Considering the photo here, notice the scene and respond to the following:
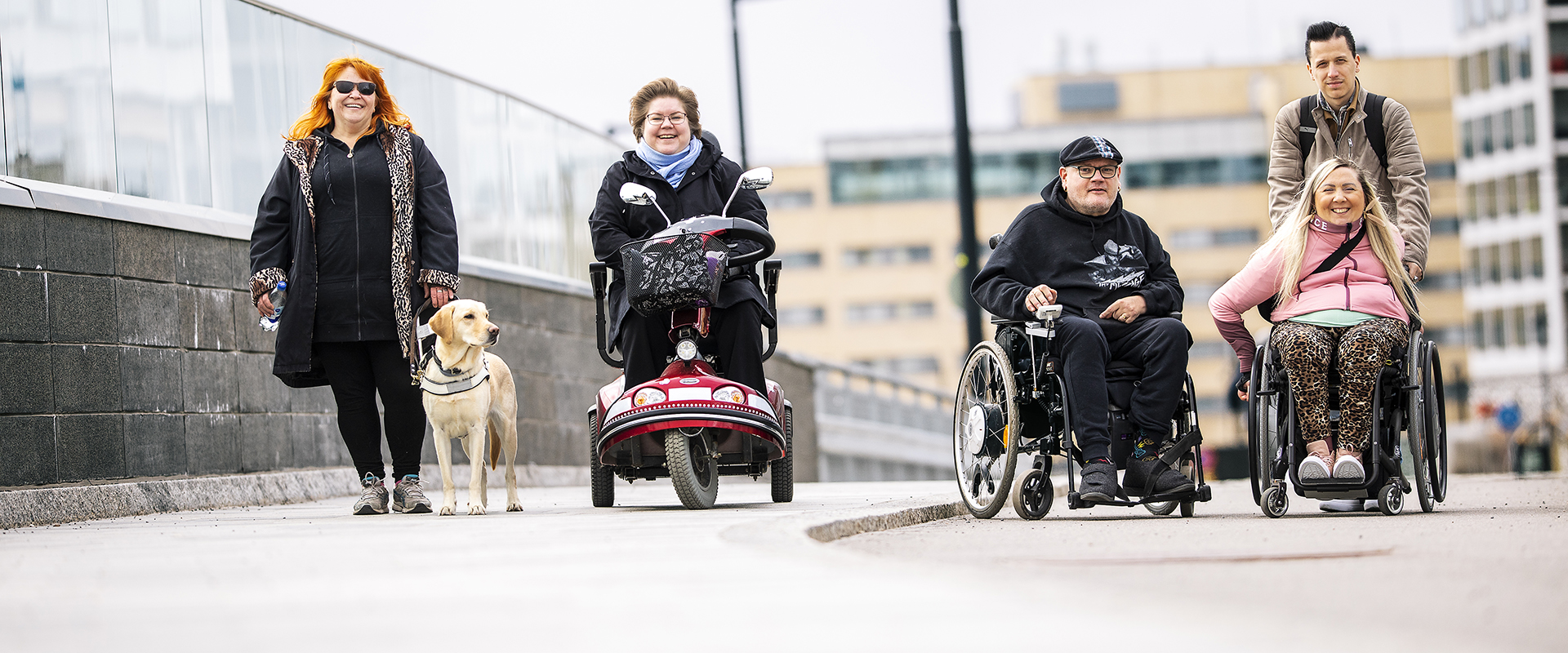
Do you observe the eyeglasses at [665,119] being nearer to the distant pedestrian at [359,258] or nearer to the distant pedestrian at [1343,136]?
the distant pedestrian at [359,258]

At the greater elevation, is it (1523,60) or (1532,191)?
(1523,60)

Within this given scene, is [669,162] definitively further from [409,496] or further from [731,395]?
[409,496]

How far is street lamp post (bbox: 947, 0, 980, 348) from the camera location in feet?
51.4

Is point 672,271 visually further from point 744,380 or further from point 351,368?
point 351,368

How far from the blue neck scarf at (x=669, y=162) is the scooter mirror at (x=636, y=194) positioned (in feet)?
1.65

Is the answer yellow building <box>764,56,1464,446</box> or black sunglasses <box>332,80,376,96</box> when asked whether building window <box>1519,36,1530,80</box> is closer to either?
yellow building <box>764,56,1464,446</box>

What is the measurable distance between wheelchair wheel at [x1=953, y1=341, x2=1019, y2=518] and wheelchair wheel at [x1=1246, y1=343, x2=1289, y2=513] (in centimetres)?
90

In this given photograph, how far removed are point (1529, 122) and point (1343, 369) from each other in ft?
246

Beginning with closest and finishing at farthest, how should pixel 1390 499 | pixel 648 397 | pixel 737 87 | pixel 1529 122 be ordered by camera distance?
pixel 1390 499 → pixel 648 397 → pixel 737 87 → pixel 1529 122

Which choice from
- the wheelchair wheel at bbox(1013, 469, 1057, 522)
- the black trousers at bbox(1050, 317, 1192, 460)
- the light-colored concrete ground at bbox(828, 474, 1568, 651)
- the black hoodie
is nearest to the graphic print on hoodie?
the black hoodie

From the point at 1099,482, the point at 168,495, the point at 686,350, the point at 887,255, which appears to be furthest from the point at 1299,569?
the point at 887,255

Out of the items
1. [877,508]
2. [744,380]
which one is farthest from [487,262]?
[877,508]

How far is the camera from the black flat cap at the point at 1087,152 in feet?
23.6

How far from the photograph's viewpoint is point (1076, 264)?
7.14 metres
